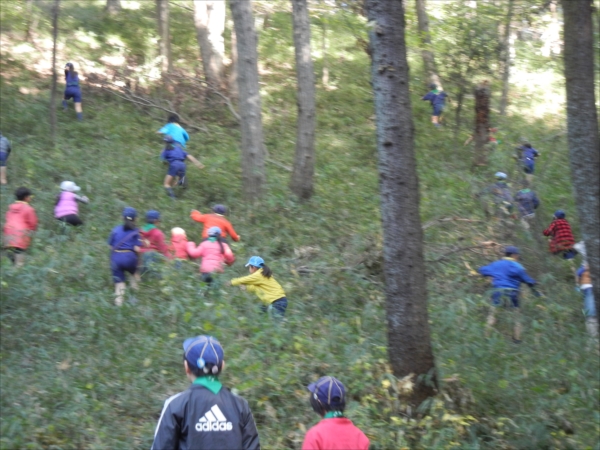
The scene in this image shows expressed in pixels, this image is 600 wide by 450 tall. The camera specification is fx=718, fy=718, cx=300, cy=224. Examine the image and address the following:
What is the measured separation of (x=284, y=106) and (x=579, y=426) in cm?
1677

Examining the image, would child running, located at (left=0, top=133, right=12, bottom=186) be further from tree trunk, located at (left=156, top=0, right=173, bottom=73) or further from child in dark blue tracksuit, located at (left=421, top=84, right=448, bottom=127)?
child in dark blue tracksuit, located at (left=421, top=84, right=448, bottom=127)

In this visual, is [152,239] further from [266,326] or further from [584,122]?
[584,122]

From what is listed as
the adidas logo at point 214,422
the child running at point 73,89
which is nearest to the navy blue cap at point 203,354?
the adidas logo at point 214,422

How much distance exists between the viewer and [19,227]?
41.7 feet

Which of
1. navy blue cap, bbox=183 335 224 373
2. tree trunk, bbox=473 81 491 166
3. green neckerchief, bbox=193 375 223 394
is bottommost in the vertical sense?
green neckerchief, bbox=193 375 223 394

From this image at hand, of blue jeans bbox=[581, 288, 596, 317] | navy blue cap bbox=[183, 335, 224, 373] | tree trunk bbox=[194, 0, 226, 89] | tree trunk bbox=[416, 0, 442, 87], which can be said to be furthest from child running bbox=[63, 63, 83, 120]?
navy blue cap bbox=[183, 335, 224, 373]

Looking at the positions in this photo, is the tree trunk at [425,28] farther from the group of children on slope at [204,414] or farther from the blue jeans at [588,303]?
the group of children on slope at [204,414]

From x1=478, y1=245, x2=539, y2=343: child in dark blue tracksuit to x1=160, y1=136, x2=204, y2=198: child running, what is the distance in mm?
7756

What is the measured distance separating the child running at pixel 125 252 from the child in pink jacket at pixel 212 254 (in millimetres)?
1076

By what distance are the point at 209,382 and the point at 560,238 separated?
12.2 metres

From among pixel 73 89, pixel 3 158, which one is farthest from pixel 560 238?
pixel 73 89

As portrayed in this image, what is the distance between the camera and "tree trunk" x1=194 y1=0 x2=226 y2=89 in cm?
2222

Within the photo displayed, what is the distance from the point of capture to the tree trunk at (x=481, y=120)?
65.1ft

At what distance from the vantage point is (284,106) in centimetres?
2325
